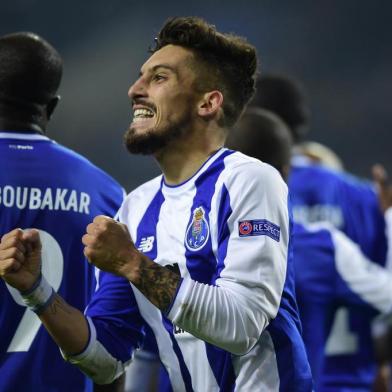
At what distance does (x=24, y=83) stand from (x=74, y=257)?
68cm

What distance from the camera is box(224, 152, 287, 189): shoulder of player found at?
3.21m

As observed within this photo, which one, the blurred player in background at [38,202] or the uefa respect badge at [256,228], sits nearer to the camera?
the uefa respect badge at [256,228]

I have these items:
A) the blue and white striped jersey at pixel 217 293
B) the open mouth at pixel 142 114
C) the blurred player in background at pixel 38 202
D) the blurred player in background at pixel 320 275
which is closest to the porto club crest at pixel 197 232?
the blue and white striped jersey at pixel 217 293

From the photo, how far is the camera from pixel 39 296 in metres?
3.20

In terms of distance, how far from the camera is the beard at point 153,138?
348cm

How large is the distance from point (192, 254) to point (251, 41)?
1151cm

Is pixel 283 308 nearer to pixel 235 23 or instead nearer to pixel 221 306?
pixel 221 306

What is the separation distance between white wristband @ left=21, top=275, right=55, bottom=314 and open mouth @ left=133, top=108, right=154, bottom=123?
67 cm

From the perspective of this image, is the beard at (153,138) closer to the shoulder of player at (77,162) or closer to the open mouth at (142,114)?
the open mouth at (142,114)

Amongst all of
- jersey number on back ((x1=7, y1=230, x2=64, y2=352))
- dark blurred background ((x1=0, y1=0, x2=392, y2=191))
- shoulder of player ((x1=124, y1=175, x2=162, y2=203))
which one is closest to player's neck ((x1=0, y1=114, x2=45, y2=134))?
jersey number on back ((x1=7, y1=230, x2=64, y2=352))

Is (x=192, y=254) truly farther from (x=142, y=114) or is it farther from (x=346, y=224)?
(x=346, y=224)

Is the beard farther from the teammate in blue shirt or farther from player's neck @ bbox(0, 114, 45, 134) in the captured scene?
player's neck @ bbox(0, 114, 45, 134)

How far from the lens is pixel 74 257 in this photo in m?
3.90

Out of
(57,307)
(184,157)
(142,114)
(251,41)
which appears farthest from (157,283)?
(251,41)
